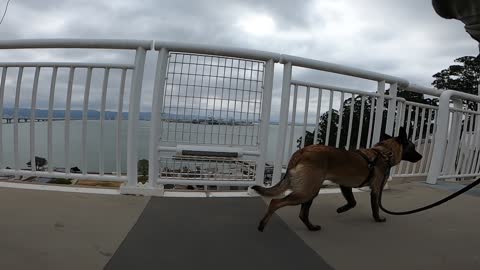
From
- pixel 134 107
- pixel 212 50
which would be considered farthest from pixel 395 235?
pixel 134 107

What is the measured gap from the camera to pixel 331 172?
2.73 metres

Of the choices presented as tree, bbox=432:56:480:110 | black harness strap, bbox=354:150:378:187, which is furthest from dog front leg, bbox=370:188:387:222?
tree, bbox=432:56:480:110

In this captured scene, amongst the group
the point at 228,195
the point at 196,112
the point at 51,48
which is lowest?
the point at 228,195

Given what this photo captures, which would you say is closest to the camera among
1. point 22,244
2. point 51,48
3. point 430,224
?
point 22,244

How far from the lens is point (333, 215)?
3252 millimetres

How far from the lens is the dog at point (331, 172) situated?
8.54 ft

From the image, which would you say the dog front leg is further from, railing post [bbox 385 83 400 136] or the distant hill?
the distant hill

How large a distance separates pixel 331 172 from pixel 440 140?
282cm

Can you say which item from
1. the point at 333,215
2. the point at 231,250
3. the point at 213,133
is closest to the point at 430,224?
the point at 333,215

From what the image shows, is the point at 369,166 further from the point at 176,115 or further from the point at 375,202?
the point at 176,115

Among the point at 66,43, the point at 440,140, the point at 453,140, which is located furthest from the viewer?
the point at 453,140

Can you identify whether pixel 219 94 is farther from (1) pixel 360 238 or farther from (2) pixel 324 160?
(1) pixel 360 238

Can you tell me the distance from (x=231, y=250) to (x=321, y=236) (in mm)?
765

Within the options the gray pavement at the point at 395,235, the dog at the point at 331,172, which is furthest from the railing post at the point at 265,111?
the dog at the point at 331,172
